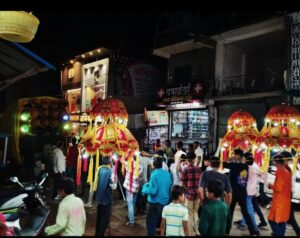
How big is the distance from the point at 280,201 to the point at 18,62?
6.41 meters

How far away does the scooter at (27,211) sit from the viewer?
620cm

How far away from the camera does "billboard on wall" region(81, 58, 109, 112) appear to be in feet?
73.9

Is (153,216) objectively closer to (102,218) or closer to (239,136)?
(102,218)

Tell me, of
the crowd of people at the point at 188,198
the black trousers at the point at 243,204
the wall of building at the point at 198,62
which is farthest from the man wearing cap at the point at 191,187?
the wall of building at the point at 198,62

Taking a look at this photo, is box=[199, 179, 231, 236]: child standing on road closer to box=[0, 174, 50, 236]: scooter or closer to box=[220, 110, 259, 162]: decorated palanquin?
box=[0, 174, 50, 236]: scooter

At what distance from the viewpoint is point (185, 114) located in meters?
19.8

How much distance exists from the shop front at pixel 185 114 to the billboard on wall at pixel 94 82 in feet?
15.4

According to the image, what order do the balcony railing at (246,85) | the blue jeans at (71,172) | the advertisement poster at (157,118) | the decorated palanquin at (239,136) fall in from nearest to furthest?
the decorated palanquin at (239,136) → the blue jeans at (71,172) → the balcony railing at (246,85) → the advertisement poster at (157,118)

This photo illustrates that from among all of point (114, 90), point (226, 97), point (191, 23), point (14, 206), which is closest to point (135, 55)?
point (114, 90)

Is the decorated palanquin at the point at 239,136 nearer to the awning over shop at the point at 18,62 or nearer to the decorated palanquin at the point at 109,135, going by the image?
the decorated palanquin at the point at 109,135

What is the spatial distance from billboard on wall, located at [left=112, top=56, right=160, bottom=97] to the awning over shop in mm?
14548

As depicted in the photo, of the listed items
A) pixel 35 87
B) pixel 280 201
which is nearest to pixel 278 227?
pixel 280 201

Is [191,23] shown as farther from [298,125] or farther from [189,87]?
[298,125]

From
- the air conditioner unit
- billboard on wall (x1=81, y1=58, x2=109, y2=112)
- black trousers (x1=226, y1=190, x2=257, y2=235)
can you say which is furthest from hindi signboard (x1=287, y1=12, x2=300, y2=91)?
billboard on wall (x1=81, y1=58, x2=109, y2=112)
